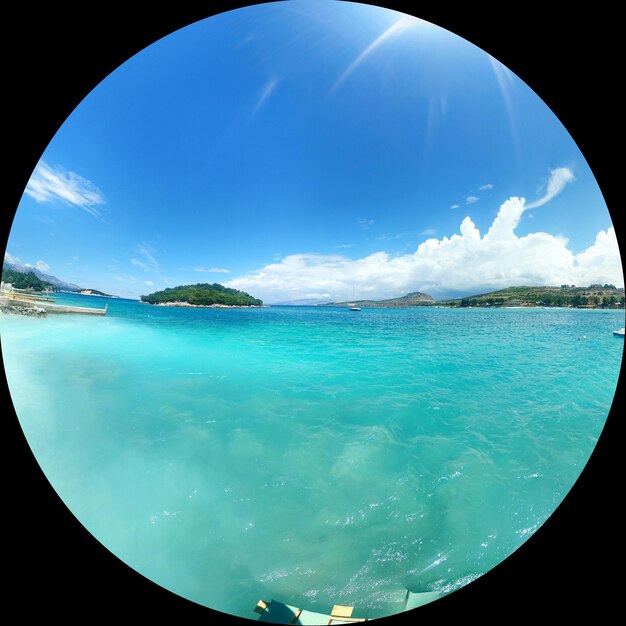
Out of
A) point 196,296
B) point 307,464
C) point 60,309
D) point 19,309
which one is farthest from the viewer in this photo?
point 196,296

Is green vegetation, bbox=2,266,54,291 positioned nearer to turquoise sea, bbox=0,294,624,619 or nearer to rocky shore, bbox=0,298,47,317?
rocky shore, bbox=0,298,47,317

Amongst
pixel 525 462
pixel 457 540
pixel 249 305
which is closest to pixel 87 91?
pixel 457 540

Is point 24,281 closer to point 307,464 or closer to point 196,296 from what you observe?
point 196,296

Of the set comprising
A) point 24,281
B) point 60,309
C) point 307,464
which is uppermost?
point 24,281

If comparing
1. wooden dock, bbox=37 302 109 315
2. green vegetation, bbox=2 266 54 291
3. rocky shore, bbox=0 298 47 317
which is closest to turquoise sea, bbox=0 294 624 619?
rocky shore, bbox=0 298 47 317

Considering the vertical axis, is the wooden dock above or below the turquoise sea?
above

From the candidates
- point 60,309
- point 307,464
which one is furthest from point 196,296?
point 307,464

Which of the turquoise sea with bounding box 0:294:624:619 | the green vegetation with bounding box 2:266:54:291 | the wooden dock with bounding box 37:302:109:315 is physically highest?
the green vegetation with bounding box 2:266:54:291
